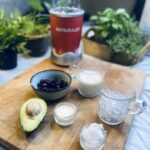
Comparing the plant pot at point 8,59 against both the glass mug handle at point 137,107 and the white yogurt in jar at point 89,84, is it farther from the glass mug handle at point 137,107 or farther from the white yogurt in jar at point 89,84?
the glass mug handle at point 137,107

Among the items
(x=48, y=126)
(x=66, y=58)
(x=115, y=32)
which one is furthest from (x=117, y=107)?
(x=115, y=32)

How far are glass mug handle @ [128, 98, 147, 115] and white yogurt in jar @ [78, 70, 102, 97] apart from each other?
0.14 m

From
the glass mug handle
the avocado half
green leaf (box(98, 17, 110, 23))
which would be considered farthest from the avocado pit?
green leaf (box(98, 17, 110, 23))

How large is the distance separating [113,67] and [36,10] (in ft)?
1.79

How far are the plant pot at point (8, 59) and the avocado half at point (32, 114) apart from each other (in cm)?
31

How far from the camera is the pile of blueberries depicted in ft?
2.19

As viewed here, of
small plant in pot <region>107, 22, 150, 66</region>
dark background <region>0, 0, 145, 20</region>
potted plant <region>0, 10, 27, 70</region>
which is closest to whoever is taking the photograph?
potted plant <region>0, 10, 27, 70</region>

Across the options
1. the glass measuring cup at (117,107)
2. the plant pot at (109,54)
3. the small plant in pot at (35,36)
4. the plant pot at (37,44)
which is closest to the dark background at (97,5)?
the small plant in pot at (35,36)

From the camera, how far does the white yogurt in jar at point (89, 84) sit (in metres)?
0.71

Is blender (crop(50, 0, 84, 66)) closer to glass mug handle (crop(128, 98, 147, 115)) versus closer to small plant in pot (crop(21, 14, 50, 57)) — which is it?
small plant in pot (crop(21, 14, 50, 57))

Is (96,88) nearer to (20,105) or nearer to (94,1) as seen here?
(20,105)

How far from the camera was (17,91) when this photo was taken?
0.72 meters

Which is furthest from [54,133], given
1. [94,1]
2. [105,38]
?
[94,1]

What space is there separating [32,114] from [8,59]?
1.25 ft
